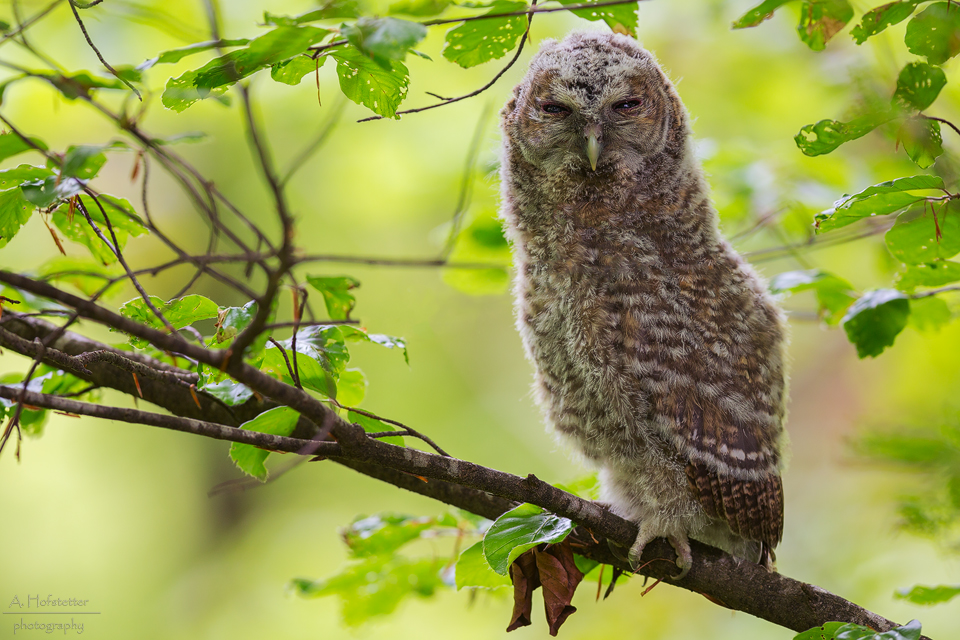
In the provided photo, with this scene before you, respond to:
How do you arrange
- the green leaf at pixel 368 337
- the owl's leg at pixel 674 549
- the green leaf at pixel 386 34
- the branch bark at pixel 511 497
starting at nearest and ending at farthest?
the green leaf at pixel 386 34
the branch bark at pixel 511 497
the green leaf at pixel 368 337
the owl's leg at pixel 674 549

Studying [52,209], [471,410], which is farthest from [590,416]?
[471,410]

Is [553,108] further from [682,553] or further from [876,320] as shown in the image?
[682,553]

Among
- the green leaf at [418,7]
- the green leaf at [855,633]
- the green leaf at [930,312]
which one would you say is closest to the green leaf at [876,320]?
the green leaf at [930,312]

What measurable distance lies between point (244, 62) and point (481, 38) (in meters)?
0.49

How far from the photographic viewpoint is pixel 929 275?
1357 mm

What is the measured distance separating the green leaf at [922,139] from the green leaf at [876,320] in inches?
14.2

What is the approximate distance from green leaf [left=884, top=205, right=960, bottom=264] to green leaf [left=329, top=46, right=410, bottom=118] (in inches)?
35.2

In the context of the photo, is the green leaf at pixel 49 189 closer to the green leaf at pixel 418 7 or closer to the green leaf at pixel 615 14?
the green leaf at pixel 418 7

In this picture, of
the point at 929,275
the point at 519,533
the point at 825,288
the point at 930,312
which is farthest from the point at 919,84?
the point at 519,533

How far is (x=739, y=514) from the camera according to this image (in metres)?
1.49

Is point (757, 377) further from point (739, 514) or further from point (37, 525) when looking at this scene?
point (37, 525)

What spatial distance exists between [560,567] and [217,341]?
0.77m

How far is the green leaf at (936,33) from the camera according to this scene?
105 cm

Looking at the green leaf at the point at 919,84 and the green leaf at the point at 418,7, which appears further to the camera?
the green leaf at the point at 919,84
